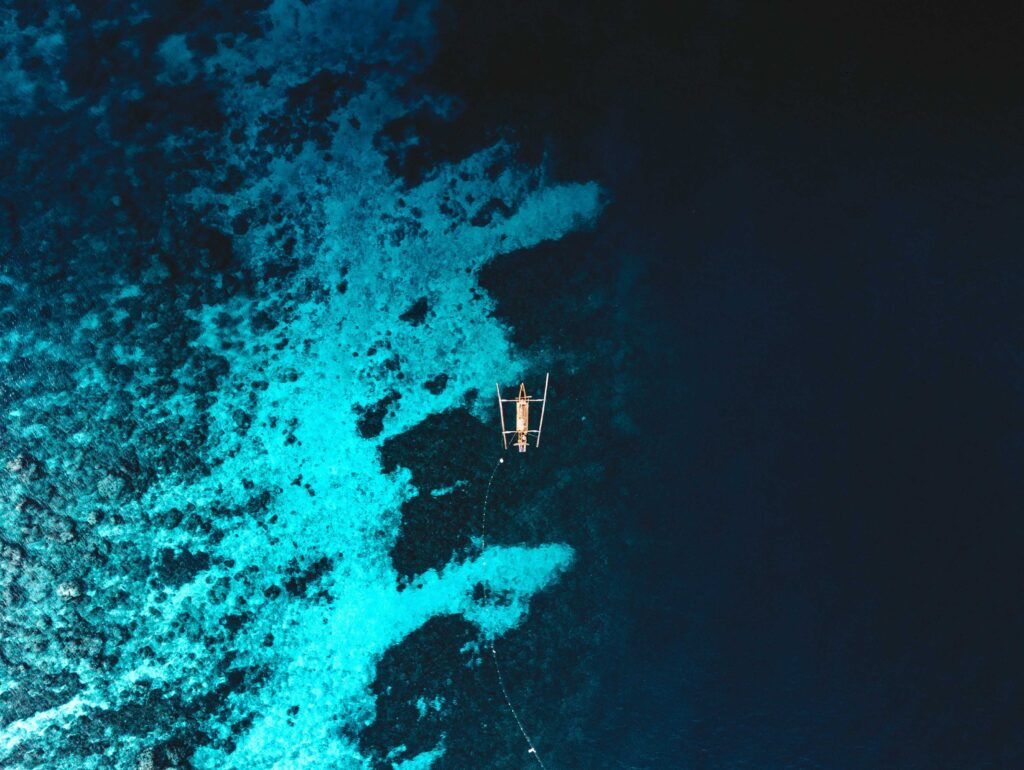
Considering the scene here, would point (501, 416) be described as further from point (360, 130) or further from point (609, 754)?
point (609, 754)

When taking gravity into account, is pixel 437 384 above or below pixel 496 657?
above

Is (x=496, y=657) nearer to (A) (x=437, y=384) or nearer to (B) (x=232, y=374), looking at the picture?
(A) (x=437, y=384)

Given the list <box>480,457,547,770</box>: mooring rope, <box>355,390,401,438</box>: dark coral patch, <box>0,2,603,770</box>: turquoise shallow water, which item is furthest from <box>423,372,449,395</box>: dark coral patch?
<box>480,457,547,770</box>: mooring rope

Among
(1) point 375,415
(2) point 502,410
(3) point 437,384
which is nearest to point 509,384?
(2) point 502,410

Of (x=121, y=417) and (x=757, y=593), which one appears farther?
(x=757, y=593)

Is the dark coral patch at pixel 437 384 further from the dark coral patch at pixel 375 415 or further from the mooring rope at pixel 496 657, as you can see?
the mooring rope at pixel 496 657

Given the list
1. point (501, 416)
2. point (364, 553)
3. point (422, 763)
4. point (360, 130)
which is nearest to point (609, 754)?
point (422, 763)
